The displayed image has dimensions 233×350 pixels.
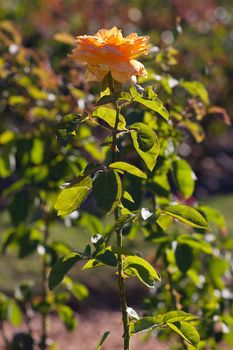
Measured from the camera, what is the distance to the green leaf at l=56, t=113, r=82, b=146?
2016mm

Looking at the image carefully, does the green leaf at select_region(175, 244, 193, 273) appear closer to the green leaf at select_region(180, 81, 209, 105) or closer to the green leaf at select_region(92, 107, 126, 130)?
the green leaf at select_region(180, 81, 209, 105)

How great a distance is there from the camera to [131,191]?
8.43 ft

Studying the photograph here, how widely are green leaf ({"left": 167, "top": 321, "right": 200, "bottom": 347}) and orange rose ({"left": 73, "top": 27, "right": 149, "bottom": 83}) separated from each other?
616mm

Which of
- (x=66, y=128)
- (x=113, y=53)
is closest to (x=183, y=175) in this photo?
(x=66, y=128)

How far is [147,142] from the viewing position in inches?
80.0

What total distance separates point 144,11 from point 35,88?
19.1 ft

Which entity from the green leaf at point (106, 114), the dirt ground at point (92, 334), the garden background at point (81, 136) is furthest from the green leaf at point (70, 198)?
the dirt ground at point (92, 334)

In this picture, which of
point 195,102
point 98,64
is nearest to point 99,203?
point 98,64

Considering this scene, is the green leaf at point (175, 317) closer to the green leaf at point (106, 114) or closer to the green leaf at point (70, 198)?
the green leaf at point (70, 198)

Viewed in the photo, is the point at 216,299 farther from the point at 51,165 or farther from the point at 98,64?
the point at 98,64

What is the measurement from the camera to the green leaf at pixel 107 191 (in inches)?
78.6

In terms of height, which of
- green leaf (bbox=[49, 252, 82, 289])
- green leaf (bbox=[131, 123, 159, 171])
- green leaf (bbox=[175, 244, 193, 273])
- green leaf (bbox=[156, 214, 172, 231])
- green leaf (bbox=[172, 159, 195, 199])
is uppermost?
green leaf (bbox=[131, 123, 159, 171])

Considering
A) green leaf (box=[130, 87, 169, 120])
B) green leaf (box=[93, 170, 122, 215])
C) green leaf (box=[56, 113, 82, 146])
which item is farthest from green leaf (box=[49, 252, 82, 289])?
green leaf (box=[130, 87, 169, 120])

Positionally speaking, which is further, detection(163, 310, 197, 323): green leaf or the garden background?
the garden background
